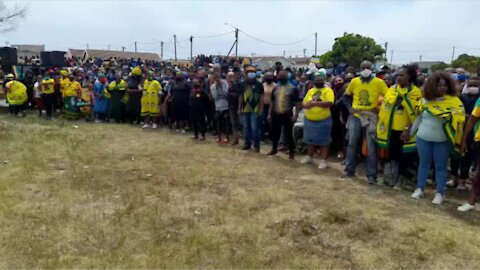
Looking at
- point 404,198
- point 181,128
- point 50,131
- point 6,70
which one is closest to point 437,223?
point 404,198

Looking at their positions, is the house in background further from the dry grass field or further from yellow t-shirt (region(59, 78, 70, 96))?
the dry grass field

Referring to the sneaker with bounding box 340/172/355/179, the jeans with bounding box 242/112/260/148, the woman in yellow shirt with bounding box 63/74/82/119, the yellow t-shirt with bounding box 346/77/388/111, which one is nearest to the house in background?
the woman in yellow shirt with bounding box 63/74/82/119

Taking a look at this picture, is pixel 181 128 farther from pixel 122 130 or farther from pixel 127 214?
pixel 127 214

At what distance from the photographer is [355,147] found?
691 centimetres

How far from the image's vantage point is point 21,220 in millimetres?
5066

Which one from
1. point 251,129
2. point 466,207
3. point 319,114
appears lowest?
point 466,207

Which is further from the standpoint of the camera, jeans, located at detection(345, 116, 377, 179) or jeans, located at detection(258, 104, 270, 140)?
jeans, located at detection(258, 104, 270, 140)

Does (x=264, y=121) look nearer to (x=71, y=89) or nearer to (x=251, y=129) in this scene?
(x=251, y=129)

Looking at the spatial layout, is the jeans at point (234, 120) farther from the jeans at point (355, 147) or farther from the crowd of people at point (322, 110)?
the jeans at point (355, 147)

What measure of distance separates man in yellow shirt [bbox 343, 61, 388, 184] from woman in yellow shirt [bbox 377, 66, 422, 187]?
0.19 meters

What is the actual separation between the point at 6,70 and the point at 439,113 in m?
20.2

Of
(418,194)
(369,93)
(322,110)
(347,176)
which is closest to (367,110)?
(369,93)

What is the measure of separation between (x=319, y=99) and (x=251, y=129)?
2215 mm

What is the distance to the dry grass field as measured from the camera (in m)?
4.17
